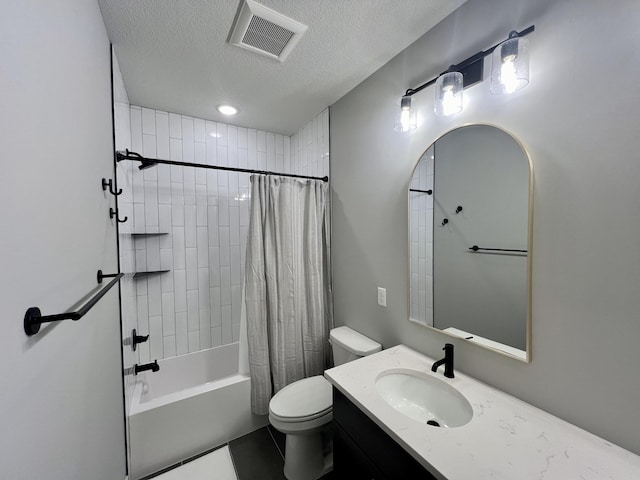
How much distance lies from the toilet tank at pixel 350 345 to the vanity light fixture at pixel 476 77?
131cm

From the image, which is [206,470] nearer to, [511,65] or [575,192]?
[575,192]

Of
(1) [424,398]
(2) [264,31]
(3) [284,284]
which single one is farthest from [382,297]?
(2) [264,31]

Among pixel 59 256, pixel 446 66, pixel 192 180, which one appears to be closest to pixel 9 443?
pixel 59 256

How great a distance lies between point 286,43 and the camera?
1328mm

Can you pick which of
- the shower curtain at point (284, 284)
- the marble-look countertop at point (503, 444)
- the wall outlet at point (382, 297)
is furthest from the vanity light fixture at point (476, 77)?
the marble-look countertop at point (503, 444)

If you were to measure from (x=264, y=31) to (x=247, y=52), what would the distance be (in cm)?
20

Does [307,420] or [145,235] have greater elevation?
[145,235]

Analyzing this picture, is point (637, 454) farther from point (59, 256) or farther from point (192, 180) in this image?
point (192, 180)

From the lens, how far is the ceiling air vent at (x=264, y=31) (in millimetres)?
1146

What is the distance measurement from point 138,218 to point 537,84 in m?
2.61

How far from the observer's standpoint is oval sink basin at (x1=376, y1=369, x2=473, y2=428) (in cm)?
101

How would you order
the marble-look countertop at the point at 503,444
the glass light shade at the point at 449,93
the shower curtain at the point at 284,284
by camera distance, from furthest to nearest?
the shower curtain at the point at 284,284
the glass light shade at the point at 449,93
the marble-look countertop at the point at 503,444

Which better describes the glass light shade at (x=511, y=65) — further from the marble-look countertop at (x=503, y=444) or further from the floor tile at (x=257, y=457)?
the floor tile at (x=257, y=457)

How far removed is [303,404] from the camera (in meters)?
1.47
